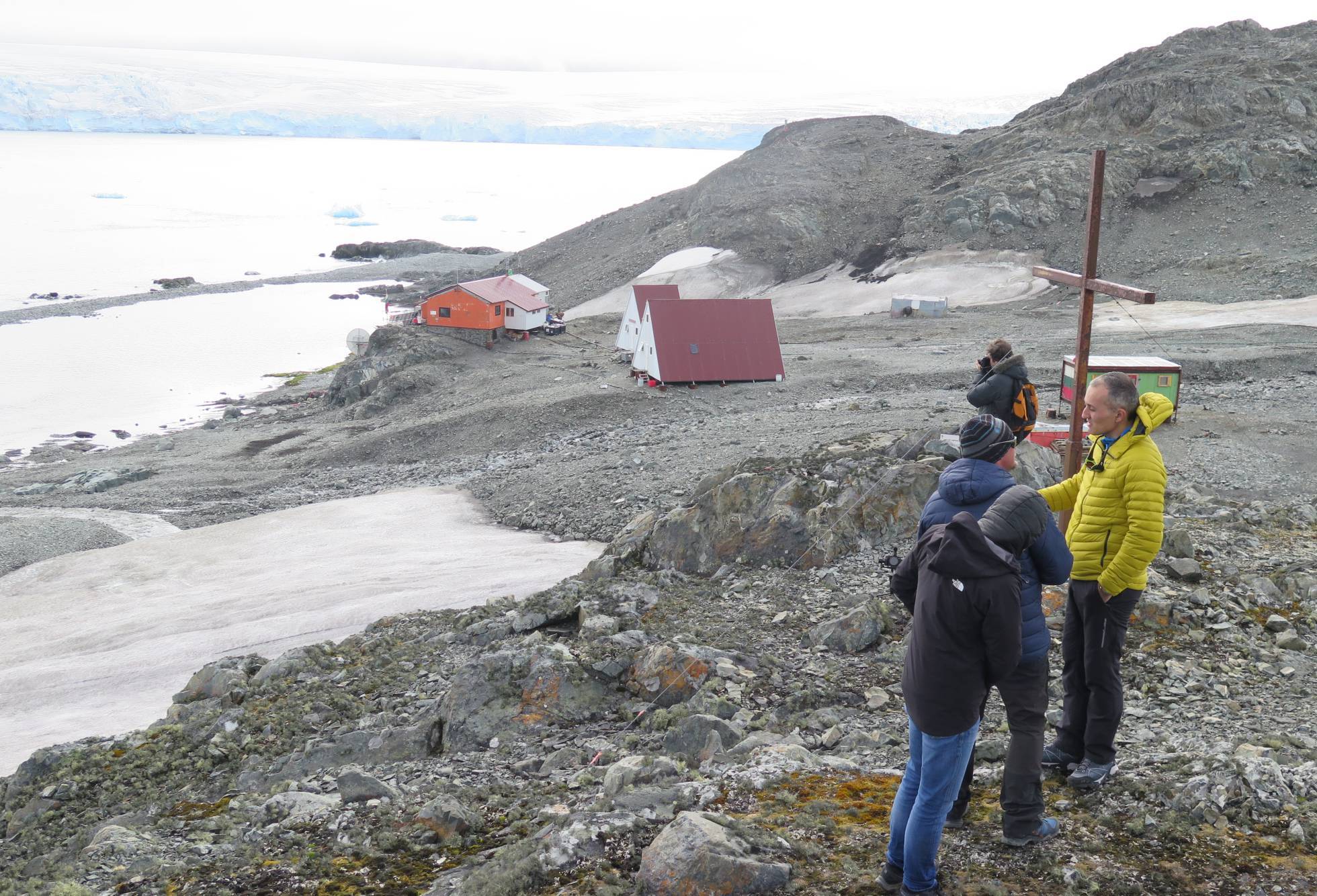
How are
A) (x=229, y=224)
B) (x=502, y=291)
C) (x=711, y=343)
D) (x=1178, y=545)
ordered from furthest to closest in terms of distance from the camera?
(x=229, y=224)
(x=502, y=291)
(x=711, y=343)
(x=1178, y=545)

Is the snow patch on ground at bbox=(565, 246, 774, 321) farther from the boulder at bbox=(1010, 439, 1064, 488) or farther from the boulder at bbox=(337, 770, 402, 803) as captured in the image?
the boulder at bbox=(337, 770, 402, 803)

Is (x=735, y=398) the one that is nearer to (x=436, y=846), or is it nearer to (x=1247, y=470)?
(x=1247, y=470)

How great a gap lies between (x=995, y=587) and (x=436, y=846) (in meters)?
3.98

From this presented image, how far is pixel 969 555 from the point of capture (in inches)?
169

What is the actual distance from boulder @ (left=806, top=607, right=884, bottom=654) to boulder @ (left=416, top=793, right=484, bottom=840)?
153 inches

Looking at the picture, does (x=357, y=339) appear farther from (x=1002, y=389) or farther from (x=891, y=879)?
(x=891, y=879)

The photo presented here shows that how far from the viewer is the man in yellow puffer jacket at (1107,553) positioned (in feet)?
17.8

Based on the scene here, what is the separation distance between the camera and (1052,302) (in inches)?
1704

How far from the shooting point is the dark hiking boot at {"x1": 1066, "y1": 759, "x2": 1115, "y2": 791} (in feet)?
18.0

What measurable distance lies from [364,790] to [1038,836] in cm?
471

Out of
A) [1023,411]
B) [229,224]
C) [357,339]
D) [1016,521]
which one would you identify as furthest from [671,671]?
[229,224]

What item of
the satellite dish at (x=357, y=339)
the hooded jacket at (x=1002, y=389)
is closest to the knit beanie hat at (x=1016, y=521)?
the hooded jacket at (x=1002, y=389)

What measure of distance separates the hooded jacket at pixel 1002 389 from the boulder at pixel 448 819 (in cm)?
448

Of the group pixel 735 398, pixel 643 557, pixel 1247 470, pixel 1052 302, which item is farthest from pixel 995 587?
pixel 1052 302
